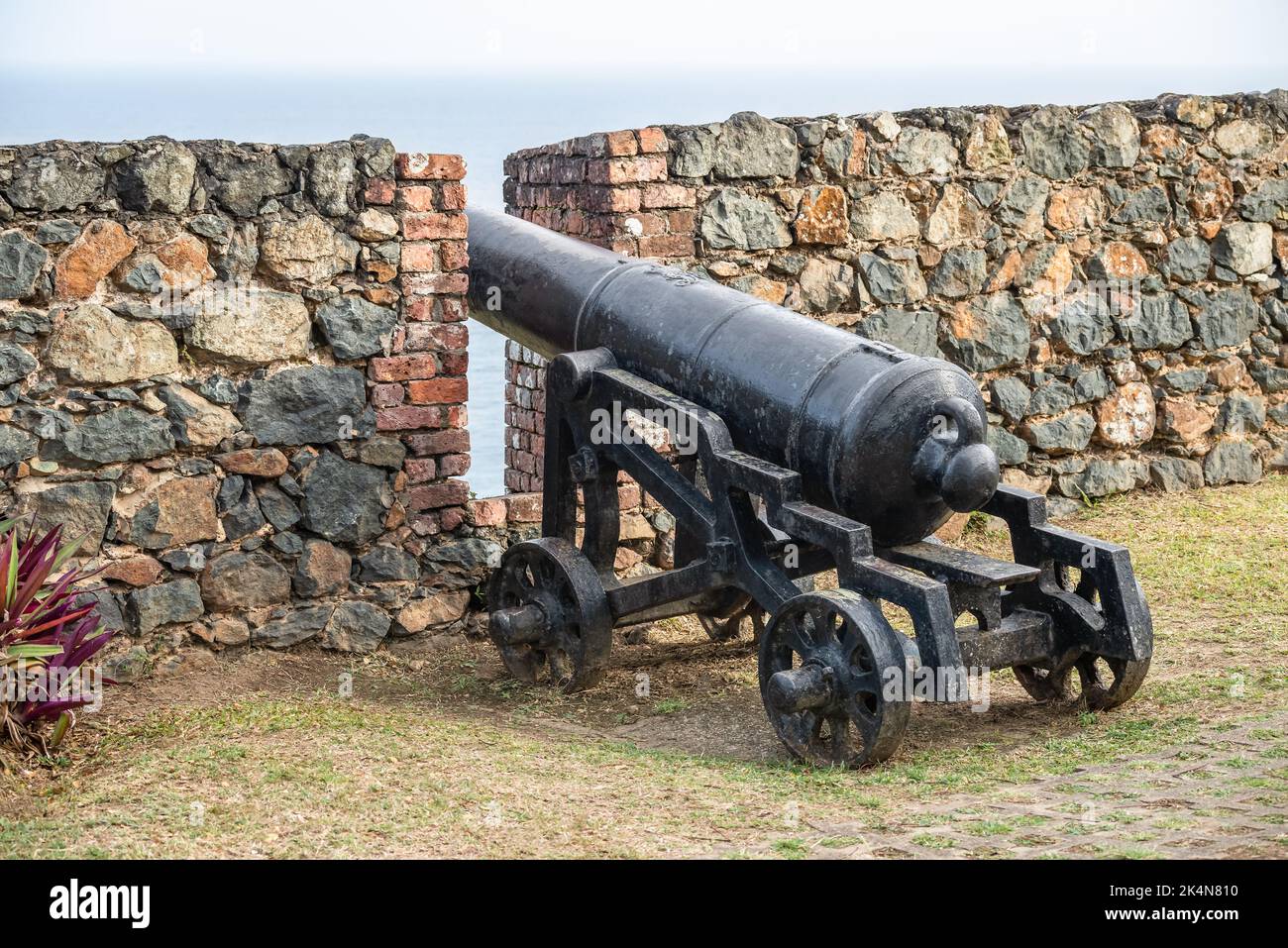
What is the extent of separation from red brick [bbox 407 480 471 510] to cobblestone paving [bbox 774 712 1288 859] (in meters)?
2.61

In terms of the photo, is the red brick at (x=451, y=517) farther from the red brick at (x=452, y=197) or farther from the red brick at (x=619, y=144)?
the red brick at (x=619, y=144)

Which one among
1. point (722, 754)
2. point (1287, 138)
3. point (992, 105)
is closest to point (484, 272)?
point (722, 754)

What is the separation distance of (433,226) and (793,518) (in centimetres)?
209

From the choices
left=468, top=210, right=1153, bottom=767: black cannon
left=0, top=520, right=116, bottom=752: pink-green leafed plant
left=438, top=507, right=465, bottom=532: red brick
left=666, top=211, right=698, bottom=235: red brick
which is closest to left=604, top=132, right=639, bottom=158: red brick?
left=666, top=211, right=698, bottom=235: red brick

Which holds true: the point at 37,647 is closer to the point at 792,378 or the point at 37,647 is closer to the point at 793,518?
the point at 793,518

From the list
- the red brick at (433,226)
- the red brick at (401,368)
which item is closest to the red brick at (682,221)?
the red brick at (433,226)

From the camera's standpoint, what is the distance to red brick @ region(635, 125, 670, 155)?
6.51 metres

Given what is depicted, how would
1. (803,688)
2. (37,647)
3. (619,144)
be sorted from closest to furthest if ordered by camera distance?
(803,688) < (37,647) < (619,144)

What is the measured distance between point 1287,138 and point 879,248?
8.48 ft

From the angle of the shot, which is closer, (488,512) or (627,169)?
(488,512)

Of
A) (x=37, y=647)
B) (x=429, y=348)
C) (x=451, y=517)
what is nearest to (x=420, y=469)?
(x=451, y=517)

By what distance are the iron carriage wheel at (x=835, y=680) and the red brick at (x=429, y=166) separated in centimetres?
233

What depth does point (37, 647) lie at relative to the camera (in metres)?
4.46

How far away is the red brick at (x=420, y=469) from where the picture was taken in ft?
19.6
